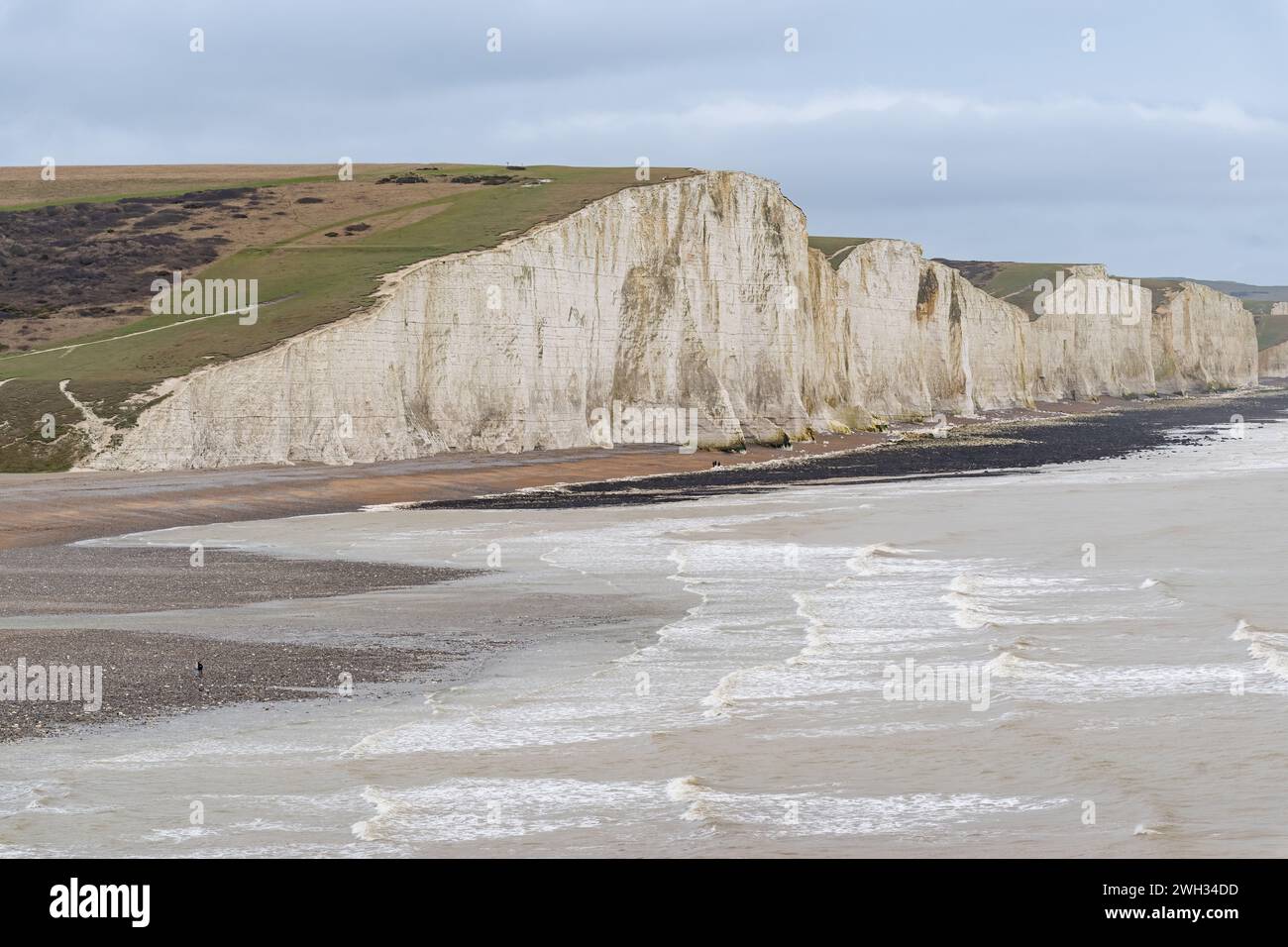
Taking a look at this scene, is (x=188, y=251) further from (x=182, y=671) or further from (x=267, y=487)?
(x=182, y=671)

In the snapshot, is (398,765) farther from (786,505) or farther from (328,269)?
(328,269)

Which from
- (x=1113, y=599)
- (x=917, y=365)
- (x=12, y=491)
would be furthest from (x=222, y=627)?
(x=917, y=365)

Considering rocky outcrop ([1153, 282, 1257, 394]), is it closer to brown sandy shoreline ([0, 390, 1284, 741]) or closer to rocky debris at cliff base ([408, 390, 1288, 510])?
rocky debris at cliff base ([408, 390, 1288, 510])

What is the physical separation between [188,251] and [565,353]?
27.2m

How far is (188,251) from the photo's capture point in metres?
77.4

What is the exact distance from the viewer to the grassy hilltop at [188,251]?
167ft

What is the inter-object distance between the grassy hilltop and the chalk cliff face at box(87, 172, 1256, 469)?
5.46 feet

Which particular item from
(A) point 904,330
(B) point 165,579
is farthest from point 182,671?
(A) point 904,330

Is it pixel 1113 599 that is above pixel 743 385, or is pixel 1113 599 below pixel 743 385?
below

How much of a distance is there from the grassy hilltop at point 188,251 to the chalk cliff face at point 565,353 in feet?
5.46

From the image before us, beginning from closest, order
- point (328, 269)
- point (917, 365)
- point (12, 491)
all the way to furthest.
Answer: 1. point (12, 491)
2. point (328, 269)
3. point (917, 365)

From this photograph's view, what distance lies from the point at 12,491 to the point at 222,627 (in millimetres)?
22121

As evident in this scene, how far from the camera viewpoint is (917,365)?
11006cm

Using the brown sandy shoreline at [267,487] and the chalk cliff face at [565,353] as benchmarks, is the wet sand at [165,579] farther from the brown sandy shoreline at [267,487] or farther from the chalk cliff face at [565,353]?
the chalk cliff face at [565,353]
